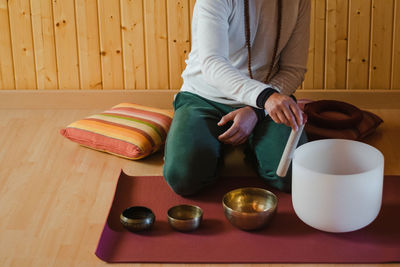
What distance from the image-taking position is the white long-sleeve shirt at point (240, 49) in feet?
6.01

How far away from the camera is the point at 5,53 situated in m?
2.77

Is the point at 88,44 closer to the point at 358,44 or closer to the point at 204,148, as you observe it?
the point at 204,148

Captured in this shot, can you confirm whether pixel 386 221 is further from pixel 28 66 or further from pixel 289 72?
pixel 28 66

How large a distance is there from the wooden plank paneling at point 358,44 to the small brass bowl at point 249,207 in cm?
114

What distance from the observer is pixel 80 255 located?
1.60m

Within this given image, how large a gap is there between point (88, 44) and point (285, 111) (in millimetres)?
1342

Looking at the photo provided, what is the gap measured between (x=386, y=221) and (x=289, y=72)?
621 mm

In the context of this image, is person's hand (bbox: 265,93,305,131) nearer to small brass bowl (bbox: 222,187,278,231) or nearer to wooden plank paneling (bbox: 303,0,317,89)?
small brass bowl (bbox: 222,187,278,231)

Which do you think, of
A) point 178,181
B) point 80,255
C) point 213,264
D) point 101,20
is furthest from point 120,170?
point 101,20

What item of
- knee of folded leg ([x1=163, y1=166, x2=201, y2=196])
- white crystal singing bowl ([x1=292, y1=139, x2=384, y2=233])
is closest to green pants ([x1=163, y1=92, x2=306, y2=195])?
knee of folded leg ([x1=163, y1=166, x2=201, y2=196])

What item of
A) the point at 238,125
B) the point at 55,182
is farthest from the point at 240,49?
the point at 55,182

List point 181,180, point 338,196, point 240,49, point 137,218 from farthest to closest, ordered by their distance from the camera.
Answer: point 240,49, point 181,180, point 137,218, point 338,196

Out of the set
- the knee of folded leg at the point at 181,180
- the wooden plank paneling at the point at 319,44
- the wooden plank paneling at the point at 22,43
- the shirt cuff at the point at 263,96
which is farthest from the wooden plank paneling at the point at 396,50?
the wooden plank paneling at the point at 22,43

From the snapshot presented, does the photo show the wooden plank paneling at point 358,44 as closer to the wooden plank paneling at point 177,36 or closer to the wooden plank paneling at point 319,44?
the wooden plank paneling at point 319,44
